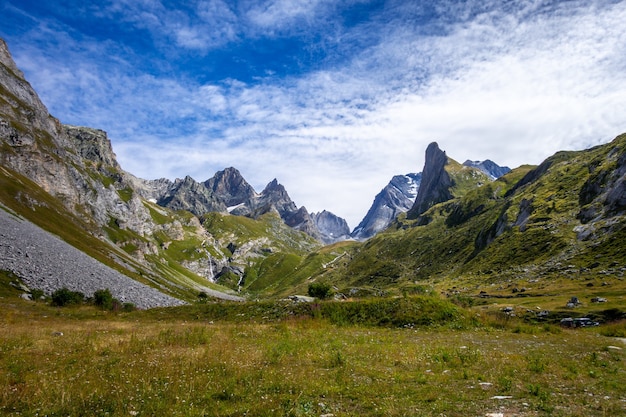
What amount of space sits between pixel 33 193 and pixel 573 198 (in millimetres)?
239823

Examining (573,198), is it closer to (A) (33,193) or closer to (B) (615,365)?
(B) (615,365)

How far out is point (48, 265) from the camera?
263 ft

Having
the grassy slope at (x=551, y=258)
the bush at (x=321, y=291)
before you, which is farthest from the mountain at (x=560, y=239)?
the bush at (x=321, y=291)

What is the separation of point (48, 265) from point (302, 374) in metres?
91.7

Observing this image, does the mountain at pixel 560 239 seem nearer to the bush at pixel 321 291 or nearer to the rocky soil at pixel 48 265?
the bush at pixel 321 291

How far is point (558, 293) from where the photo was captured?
77438 mm

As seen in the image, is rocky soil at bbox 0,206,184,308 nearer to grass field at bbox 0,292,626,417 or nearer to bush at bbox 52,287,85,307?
bush at bbox 52,287,85,307

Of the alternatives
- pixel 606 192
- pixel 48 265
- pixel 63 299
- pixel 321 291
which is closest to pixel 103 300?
pixel 63 299

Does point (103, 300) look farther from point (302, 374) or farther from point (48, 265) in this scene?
point (302, 374)

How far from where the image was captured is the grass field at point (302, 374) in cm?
1102

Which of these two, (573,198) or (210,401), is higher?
(573,198)

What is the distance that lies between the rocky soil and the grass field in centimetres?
6041

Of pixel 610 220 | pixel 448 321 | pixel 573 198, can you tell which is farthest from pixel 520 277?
pixel 448 321

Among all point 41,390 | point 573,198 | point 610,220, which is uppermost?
point 573,198
